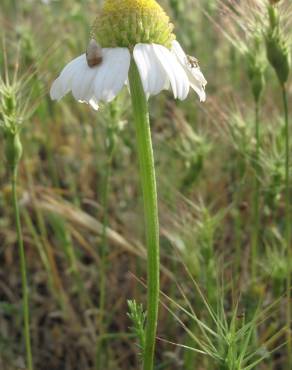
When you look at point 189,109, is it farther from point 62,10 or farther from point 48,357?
point 48,357

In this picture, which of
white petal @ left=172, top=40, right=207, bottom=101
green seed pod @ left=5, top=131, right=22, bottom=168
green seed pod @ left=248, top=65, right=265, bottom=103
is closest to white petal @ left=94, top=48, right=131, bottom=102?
white petal @ left=172, top=40, right=207, bottom=101

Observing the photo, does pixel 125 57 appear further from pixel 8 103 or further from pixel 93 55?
pixel 8 103

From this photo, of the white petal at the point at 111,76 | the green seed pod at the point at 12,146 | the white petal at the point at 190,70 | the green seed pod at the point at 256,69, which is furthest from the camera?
the green seed pod at the point at 256,69

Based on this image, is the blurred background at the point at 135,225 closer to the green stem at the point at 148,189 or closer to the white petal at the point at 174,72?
the green stem at the point at 148,189

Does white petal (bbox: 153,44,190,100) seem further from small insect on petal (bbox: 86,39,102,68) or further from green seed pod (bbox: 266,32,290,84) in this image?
green seed pod (bbox: 266,32,290,84)

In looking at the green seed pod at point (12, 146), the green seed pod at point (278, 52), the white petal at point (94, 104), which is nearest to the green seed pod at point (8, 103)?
the green seed pod at point (12, 146)

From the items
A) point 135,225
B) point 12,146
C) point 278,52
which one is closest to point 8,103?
point 12,146

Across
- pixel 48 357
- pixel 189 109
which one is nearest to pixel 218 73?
pixel 189 109
